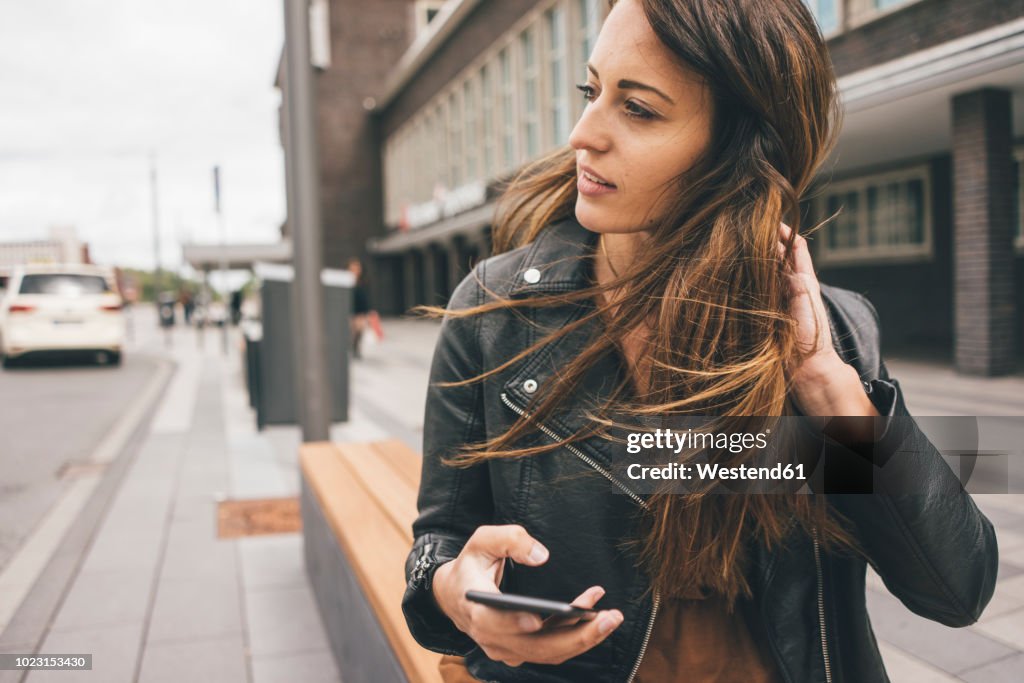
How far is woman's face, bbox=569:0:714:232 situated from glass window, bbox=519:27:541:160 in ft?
61.4

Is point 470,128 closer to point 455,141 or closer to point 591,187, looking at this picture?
A: point 455,141

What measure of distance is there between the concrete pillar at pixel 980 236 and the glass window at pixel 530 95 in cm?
1315

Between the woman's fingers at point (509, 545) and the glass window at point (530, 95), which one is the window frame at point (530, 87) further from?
the woman's fingers at point (509, 545)

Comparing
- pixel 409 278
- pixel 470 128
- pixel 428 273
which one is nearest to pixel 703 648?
pixel 470 128

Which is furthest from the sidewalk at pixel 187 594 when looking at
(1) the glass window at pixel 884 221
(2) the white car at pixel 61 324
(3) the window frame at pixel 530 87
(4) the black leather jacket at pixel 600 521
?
(3) the window frame at pixel 530 87

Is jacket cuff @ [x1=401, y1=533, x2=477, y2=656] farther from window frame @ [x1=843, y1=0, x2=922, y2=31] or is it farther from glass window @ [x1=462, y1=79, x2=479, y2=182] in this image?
glass window @ [x1=462, y1=79, x2=479, y2=182]

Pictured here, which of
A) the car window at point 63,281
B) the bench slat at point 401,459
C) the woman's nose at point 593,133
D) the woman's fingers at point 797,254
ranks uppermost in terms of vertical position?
the woman's nose at point 593,133

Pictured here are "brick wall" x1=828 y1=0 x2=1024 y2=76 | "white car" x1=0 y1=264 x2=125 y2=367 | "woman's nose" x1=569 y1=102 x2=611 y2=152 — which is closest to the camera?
"woman's nose" x1=569 y1=102 x2=611 y2=152

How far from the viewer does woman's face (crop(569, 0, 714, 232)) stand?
1.06 meters

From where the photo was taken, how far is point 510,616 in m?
0.98

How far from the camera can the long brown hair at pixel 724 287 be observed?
102 cm

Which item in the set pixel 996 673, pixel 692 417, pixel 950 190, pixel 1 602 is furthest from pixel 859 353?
pixel 950 190

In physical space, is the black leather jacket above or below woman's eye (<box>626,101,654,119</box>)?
below

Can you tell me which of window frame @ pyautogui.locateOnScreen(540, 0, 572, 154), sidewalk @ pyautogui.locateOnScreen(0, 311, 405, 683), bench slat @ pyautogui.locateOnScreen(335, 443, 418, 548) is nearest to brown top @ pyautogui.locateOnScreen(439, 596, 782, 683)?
bench slat @ pyautogui.locateOnScreen(335, 443, 418, 548)
